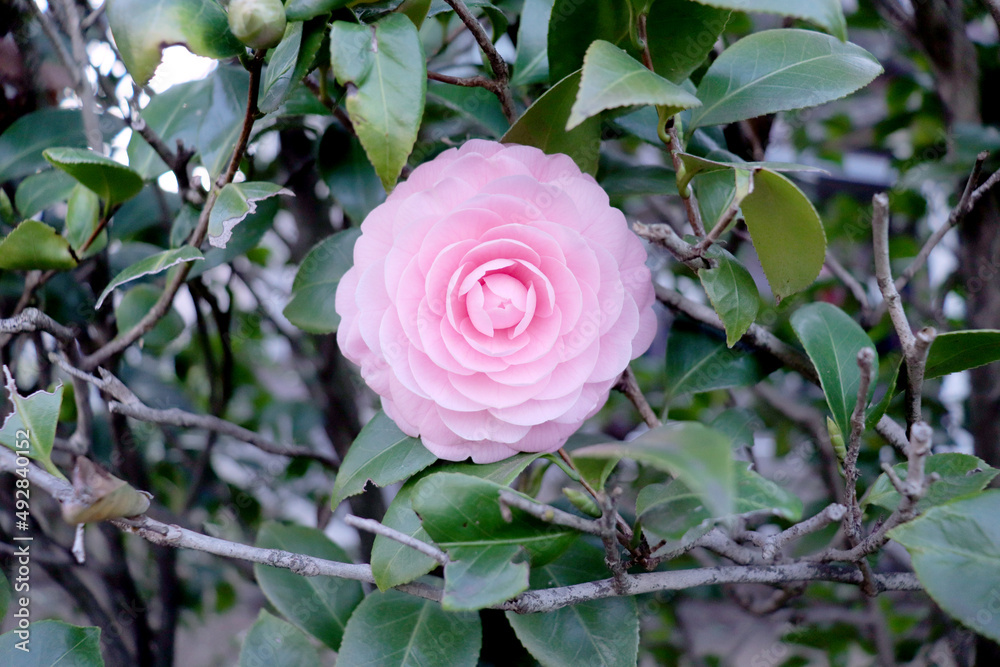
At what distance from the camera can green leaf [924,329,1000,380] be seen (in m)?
0.51

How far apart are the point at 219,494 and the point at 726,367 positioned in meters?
1.00

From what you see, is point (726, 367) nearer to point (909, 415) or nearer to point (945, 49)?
point (909, 415)

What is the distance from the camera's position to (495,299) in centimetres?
48

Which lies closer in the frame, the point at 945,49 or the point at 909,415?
the point at 909,415

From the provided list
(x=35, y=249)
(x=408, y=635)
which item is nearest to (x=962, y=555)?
(x=408, y=635)

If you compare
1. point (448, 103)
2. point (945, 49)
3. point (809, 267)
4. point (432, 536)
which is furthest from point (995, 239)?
point (432, 536)

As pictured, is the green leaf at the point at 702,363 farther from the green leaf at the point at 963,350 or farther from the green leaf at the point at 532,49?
the green leaf at the point at 532,49

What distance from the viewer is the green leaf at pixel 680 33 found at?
502 mm

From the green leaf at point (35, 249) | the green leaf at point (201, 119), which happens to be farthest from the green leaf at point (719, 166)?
the green leaf at point (35, 249)

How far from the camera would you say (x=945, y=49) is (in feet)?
3.16

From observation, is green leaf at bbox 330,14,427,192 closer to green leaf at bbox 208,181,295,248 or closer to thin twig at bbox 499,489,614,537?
green leaf at bbox 208,181,295,248

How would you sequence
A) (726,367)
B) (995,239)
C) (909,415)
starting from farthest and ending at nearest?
(995,239)
(726,367)
(909,415)

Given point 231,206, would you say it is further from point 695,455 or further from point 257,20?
point 695,455

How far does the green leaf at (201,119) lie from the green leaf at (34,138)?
0.30 ft
